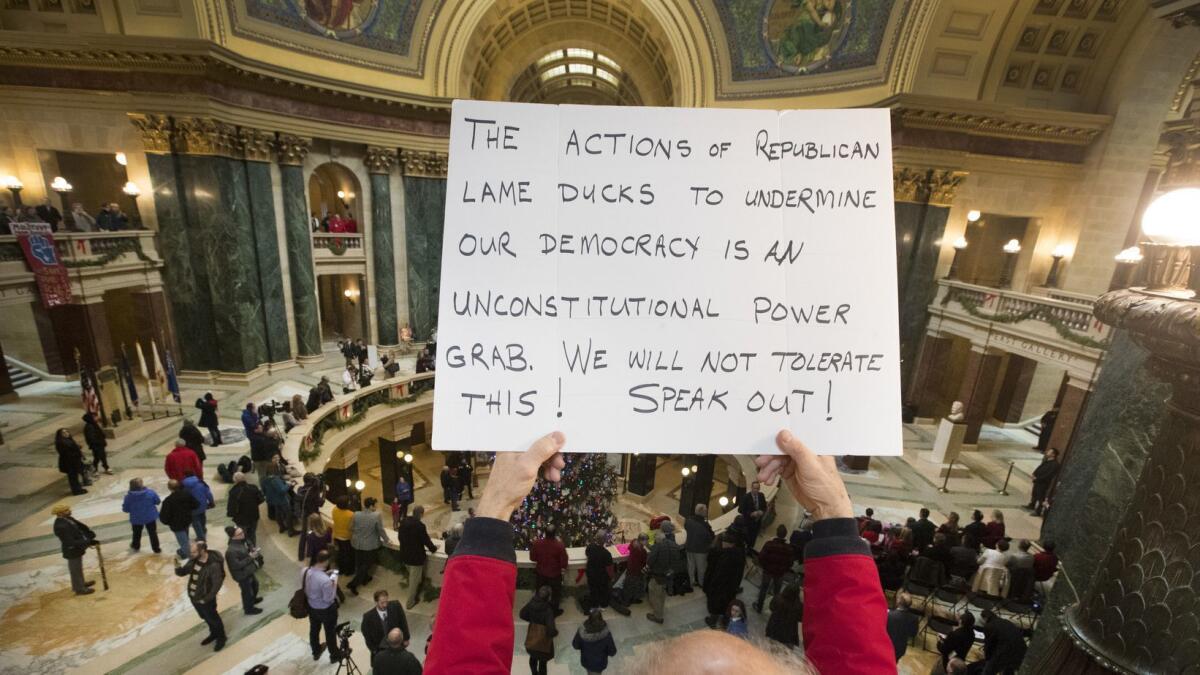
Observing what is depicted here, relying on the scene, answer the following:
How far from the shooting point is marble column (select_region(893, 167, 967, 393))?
14414 millimetres

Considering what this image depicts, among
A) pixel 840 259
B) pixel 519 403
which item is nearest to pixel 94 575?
pixel 519 403

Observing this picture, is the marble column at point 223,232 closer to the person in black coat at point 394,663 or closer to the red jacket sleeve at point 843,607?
the person in black coat at point 394,663

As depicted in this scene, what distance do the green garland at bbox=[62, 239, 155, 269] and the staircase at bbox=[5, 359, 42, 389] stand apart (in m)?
3.95

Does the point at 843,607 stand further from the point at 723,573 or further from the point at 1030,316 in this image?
the point at 1030,316

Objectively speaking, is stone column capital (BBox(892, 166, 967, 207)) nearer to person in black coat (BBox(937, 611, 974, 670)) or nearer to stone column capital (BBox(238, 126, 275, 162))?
person in black coat (BBox(937, 611, 974, 670))

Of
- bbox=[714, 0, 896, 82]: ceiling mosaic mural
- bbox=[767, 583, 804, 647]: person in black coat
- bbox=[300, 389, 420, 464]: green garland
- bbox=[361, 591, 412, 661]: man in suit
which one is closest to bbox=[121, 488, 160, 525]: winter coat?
bbox=[300, 389, 420, 464]: green garland

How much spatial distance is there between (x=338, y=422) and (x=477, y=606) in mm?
13009

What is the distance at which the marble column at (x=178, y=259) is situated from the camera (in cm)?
1325

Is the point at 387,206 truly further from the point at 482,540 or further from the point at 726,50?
the point at 482,540

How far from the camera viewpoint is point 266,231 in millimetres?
15016

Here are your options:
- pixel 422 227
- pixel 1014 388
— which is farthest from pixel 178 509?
pixel 1014 388

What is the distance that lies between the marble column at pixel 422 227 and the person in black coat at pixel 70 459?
38.9ft

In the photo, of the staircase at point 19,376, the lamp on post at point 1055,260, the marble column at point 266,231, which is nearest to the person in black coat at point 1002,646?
the lamp on post at point 1055,260

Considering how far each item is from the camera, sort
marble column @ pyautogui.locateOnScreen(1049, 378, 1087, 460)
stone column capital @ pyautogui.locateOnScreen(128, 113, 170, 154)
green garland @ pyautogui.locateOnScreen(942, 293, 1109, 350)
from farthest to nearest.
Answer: stone column capital @ pyautogui.locateOnScreen(128, 113, 170, 154), marble column @ pyautogui.locateOnScreen(1049, 378, 1087, 460), green garland @ pyautogui.locateOnScreen(942, 293, 1109, 350)
